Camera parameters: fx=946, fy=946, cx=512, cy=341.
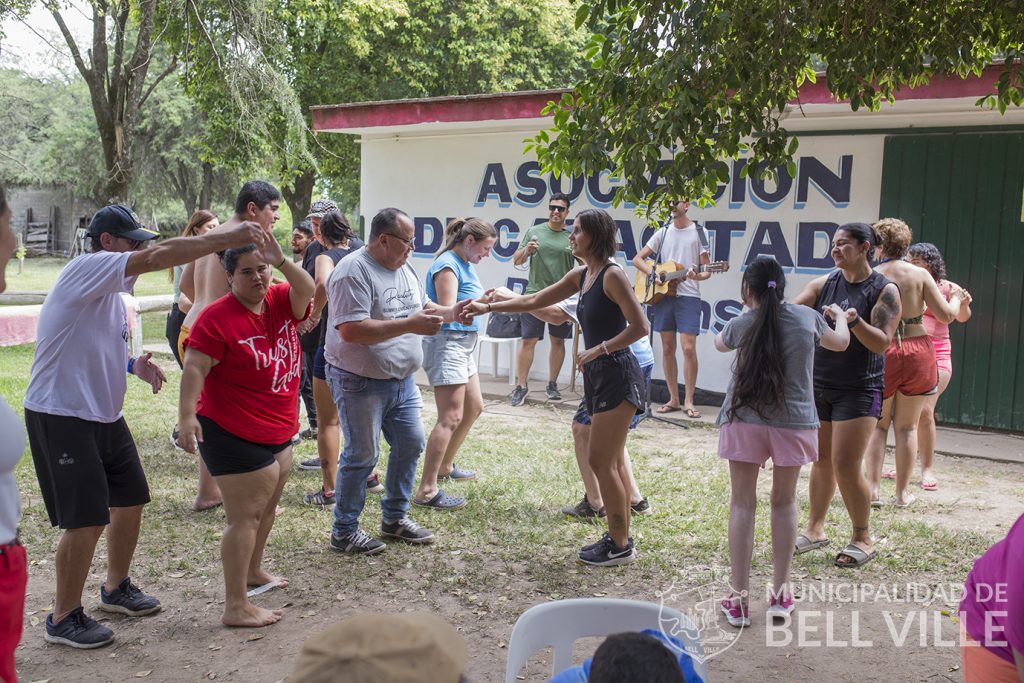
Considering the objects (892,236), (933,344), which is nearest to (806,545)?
(892,236)

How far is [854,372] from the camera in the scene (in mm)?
5020

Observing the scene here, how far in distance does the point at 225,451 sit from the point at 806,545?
3.27 m

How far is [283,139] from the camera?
18594 millimetres

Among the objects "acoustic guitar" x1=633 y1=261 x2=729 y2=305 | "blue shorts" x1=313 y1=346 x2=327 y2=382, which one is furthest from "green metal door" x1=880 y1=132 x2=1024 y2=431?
"blue shorts" x1=313 y1=346 x2=327 y2=382

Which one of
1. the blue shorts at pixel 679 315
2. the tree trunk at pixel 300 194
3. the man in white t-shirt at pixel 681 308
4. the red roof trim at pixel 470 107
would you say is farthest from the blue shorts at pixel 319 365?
the tree trunk at pixel 300 194

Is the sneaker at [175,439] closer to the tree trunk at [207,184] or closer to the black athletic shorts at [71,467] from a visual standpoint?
the black athletic shorts at [71,467]

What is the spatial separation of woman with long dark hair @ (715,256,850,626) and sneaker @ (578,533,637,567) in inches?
33.6

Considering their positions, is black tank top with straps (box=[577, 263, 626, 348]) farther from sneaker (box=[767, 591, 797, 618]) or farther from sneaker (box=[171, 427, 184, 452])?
sneaker (box=[171, 427, 184, 452])

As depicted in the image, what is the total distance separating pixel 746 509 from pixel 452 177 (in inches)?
329

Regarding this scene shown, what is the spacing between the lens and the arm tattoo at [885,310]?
500 centimetres

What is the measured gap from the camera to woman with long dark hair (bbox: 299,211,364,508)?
6.22 metres

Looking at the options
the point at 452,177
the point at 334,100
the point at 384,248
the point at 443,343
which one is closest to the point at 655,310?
the point at 452,177

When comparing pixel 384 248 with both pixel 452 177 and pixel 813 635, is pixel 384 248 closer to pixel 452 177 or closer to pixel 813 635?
pixel 813 635

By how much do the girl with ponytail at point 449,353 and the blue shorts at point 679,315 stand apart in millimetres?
3917
